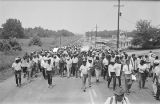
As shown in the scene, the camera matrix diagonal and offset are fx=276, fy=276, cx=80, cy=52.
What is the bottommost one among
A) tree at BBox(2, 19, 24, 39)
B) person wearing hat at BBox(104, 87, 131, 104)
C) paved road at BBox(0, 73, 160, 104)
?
paved road at BBox(0, 73, 160, 104)

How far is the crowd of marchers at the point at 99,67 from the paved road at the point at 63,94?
40 centimetres

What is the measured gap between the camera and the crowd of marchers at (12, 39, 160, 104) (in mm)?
12523

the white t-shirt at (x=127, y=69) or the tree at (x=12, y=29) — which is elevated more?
the tree at (x=12, y=29)

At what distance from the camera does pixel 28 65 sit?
54.7 ft

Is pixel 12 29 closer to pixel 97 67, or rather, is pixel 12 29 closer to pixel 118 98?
pixel 97 67

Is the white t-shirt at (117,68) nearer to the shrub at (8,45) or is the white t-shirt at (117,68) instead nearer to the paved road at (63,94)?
the paved road at (63,94)

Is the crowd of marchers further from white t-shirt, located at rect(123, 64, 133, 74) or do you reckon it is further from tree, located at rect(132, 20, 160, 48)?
tree, located at rect(132, 20, 160, 48)

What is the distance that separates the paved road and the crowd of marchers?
0.40 m

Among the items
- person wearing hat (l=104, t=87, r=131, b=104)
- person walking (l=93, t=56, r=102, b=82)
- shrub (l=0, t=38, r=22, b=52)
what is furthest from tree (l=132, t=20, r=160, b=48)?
person wearing hat (l=104, t=87, r=131, b=104)

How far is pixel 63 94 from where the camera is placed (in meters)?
12.5

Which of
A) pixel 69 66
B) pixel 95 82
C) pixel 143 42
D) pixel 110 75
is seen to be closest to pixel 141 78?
pixel 110 75

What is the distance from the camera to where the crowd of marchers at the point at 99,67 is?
41.1 ft

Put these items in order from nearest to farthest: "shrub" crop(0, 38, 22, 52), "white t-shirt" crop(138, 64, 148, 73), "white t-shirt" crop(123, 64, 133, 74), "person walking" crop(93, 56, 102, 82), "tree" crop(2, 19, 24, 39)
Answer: "white t-shirt" crop(123, 64, 133, 74) < "white t-shirt" crop(138, 64, 148, 73) < "person walking" crop(93, 56, 102, 82) < "shrub" crop(0, 38, 22, 52) < "tree" crop(2, 19, 24, 39)

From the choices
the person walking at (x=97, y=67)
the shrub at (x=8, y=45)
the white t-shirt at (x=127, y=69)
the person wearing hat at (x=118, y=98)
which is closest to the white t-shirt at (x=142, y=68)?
the white t-shirt at (x=127, y=69)
